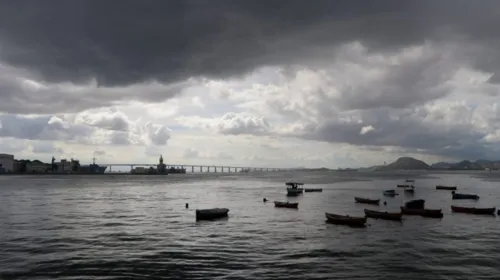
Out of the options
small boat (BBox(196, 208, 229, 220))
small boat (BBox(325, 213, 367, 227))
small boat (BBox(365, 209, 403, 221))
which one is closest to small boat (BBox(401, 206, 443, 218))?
small boat (BBox(365, 209, 403, 221))

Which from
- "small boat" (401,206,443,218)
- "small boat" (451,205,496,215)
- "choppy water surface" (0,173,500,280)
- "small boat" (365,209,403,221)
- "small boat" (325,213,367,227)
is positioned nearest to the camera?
"choppy water surface" (0,173,500,280)

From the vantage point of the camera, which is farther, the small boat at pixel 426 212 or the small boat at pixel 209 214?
the small boat at pixel 426 212

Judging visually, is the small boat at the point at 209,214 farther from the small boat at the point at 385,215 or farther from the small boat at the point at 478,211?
the small boat at the point at 478,211

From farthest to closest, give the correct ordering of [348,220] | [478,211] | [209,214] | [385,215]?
[478,211]
[209,214]
[385,215]
[348,220]

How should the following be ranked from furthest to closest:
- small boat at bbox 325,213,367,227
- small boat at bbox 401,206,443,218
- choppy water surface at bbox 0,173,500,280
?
1. small boat at bbox 401,206,443,218
2. small boat at bbox 325,213,367,227
3. choppy water surface at bbox 0,173,500,280

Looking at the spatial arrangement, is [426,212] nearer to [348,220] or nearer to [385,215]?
[385,215]

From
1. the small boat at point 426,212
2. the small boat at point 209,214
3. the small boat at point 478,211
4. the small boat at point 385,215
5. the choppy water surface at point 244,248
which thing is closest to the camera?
the choppy water surface at point 244,248

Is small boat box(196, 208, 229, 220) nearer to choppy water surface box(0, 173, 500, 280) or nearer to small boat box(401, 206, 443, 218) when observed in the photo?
choppy water surface box(0, 173, 500, 280)

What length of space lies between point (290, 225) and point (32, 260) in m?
39.9

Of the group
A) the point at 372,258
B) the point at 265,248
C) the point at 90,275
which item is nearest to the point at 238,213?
the point at 265,248

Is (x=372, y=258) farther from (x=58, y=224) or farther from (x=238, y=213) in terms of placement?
(x=58, y=224)

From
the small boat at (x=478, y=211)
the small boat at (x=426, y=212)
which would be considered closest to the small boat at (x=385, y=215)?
the small boat at (x=426, y=212)

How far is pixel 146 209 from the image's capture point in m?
94.2

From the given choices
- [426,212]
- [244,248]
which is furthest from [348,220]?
[244,248]
